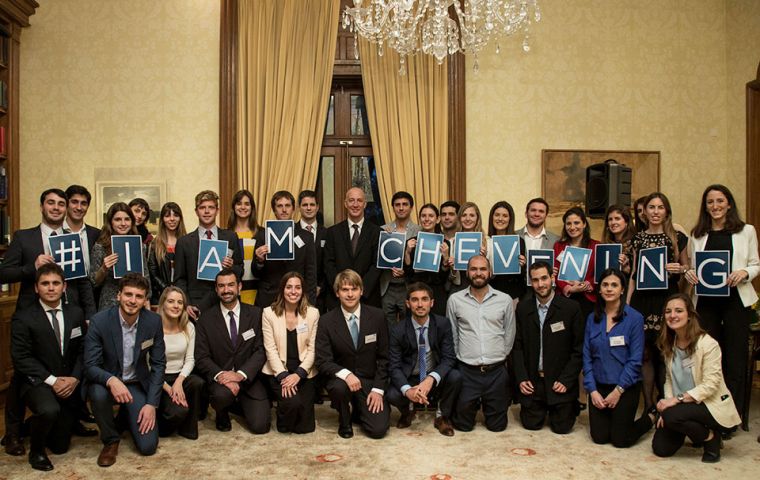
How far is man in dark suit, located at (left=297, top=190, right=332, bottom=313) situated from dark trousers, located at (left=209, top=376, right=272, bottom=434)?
944 mm

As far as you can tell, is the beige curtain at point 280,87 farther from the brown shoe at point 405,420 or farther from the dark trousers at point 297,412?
the brown shoe at point 405,420

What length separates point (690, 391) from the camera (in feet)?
12.0

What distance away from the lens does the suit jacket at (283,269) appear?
187 inches

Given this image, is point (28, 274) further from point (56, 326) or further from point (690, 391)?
point (690, 391)

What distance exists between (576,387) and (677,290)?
0.98m

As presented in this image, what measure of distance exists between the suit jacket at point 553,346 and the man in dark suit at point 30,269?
2.82 meters

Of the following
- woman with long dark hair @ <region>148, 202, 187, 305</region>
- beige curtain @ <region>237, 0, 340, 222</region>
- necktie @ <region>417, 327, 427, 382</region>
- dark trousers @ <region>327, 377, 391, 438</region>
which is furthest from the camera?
beige curtain @ <region>237, 0, 340, 222</region>

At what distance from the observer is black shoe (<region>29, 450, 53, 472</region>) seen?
11.5 feet

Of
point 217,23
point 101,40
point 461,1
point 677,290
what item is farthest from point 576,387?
point 101,40

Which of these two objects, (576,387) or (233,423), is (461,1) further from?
(233,423)

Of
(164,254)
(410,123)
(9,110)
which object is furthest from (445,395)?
(9,110)

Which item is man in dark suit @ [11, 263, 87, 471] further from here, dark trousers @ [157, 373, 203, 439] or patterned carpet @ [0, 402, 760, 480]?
dark trousers @ [157, 373, 203, 439]

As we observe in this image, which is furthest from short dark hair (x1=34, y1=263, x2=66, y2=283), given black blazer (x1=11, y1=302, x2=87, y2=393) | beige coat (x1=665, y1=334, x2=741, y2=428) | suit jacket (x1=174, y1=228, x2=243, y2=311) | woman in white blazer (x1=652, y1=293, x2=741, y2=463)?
beige coat (x1=665, y1=334, x2=741, y2=428)

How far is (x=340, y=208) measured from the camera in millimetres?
6688
